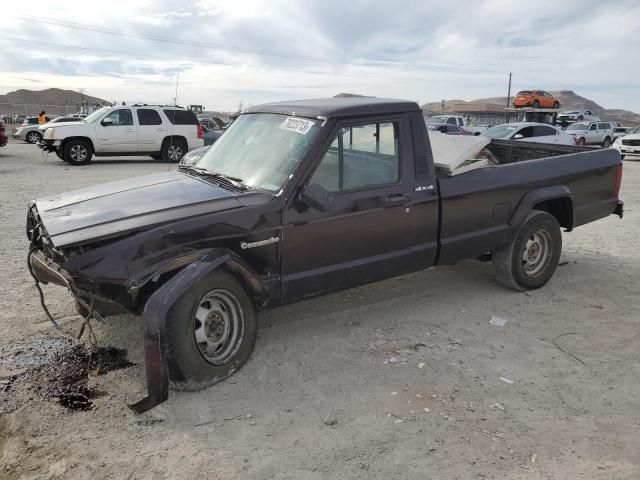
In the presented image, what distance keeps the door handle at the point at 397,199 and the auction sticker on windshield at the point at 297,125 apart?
2.65 ft

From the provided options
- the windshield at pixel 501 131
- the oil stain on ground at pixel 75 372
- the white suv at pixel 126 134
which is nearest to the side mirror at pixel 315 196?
the oil stain on ground at pixel 75 372

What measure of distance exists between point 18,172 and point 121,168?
281 centimetres

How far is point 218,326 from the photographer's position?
3.60 m

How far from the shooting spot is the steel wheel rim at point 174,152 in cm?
1812

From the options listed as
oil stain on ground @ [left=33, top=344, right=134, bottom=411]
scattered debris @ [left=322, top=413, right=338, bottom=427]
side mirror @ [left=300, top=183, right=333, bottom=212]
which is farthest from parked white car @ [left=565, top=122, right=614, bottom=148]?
oil stain on ground @ [left=33, top=344, right=134, bottom=411]

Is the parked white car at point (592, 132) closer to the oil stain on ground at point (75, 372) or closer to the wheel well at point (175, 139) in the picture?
the wheel well at point (175, 139)

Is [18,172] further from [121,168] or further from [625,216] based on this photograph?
[625,216]

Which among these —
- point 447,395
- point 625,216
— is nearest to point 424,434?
point 447,395

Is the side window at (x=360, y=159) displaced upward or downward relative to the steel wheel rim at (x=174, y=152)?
upward

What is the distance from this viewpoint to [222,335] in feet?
11.9

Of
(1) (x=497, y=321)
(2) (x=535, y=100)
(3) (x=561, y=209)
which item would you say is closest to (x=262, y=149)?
(1) (x=497, y=321)

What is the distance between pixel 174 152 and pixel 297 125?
15234 millimetres

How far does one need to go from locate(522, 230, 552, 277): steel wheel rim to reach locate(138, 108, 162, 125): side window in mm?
15115

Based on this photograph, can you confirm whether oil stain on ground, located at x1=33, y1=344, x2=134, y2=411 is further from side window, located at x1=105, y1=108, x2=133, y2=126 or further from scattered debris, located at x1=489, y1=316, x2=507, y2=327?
side window, located at x1=105, y1=108, x2=133, y2=126
